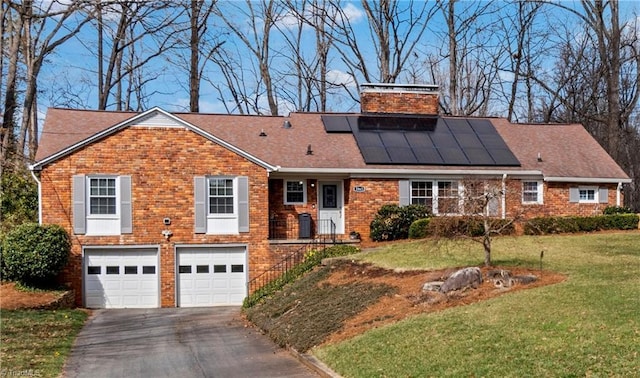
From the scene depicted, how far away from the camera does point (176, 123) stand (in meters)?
24.2

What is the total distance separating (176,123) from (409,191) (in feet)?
28.6

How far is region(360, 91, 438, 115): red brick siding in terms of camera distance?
3056cm

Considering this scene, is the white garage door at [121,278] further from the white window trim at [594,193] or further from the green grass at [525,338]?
the white window trim at [594,193]

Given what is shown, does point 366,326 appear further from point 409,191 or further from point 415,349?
point 409,191

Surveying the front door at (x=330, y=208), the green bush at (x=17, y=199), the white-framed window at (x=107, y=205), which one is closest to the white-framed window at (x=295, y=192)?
the front door at (x=330, y=208)

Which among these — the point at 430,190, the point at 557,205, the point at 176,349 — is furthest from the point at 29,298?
the point at 557,205

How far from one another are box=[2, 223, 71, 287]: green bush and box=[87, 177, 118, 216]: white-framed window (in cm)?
179

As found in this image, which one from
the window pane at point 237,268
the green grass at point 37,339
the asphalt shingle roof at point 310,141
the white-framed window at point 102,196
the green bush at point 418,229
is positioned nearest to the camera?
the green grass at point 37,339

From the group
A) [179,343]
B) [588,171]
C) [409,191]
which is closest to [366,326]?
[179,343]

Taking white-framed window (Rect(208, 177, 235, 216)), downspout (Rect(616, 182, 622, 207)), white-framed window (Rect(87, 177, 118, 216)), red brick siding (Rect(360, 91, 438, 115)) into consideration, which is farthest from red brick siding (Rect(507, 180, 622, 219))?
white-framed window (Rect(87, 177, 118, 216))

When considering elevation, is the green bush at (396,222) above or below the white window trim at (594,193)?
below

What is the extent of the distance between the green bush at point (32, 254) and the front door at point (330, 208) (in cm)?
909

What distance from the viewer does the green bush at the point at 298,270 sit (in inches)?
859

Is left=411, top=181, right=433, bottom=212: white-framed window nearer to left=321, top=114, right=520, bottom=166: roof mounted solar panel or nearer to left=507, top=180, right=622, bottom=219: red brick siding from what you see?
left=321, top=114, right=520, bottom=166: roof mounted solar panel
